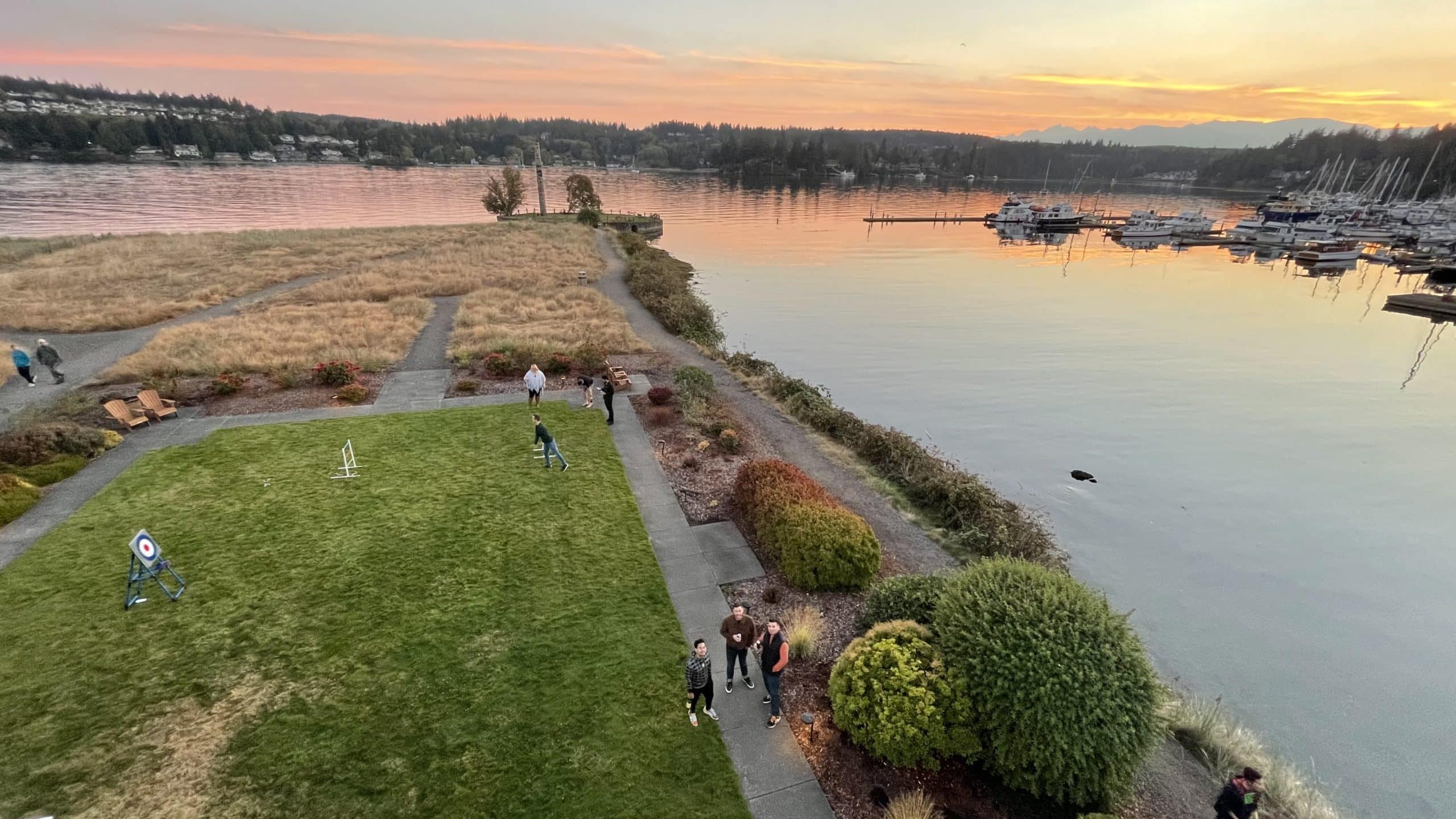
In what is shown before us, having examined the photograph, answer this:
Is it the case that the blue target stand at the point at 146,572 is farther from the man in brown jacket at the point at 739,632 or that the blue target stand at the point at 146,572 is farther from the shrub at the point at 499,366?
the shrub at the point at 499,366

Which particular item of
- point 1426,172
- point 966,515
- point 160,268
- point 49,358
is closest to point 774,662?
point 966,515

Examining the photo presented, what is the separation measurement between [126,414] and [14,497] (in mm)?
4661

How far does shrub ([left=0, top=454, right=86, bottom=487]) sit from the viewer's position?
→ 13.5 metres

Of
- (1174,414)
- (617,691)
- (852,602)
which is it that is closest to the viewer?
(617,691)

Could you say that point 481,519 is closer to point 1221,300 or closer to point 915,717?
point 915,717

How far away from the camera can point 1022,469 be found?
19328 mm

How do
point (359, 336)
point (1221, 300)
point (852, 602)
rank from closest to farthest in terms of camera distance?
point (852, 602)
point (359, 336)
point (1221, 300)

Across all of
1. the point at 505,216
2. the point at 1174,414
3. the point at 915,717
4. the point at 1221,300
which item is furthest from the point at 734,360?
the point at 505,216

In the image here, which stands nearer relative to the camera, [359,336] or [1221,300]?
[359,336]

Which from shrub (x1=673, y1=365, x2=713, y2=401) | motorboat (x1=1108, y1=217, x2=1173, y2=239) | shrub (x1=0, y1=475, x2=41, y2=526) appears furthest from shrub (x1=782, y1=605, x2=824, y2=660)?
motorboat (x1=1108, y1=217, x2=1173, y2=239)

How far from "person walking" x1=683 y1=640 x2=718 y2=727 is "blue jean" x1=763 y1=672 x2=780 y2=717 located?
0.78 metres

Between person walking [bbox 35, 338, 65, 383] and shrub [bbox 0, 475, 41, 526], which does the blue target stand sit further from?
person walking [bbox 35, 338, 65, 383]

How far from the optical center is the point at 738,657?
8867 mm

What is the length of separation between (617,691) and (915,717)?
4.23m
